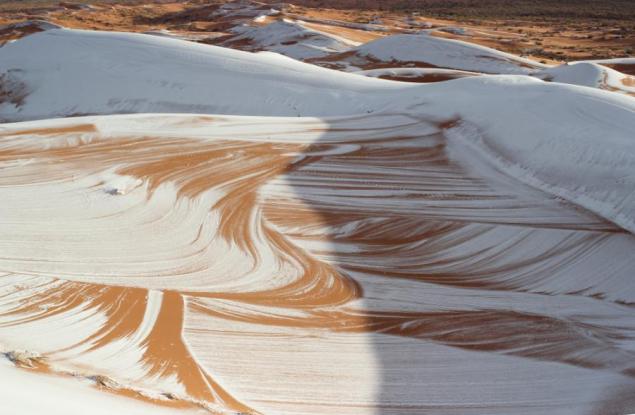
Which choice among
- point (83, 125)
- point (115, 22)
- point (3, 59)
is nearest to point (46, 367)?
point (83, 125)

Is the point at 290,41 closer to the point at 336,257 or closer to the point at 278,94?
the point at 278,94

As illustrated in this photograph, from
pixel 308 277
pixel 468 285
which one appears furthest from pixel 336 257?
pixel 468 285

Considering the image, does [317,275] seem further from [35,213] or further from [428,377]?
[35,213]

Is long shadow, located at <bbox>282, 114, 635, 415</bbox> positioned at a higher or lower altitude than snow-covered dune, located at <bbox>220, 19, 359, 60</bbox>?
lower

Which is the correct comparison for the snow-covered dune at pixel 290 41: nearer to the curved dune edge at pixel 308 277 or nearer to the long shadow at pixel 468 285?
the curved dune edge at pixel 308 277

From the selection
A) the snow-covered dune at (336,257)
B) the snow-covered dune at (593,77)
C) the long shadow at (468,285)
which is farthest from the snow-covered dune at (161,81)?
the snow-covered dune at (593,77)

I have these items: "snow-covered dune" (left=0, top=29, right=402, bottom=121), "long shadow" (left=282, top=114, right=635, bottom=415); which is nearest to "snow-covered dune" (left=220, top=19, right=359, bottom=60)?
"snow-covered dune" (left=0, top=29, right=402, bottom=121)

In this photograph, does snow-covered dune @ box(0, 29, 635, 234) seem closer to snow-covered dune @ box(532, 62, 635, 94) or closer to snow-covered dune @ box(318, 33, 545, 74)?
snow-covered dune @ box(532, 62, 635, 94)

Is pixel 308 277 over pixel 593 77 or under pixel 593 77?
under
